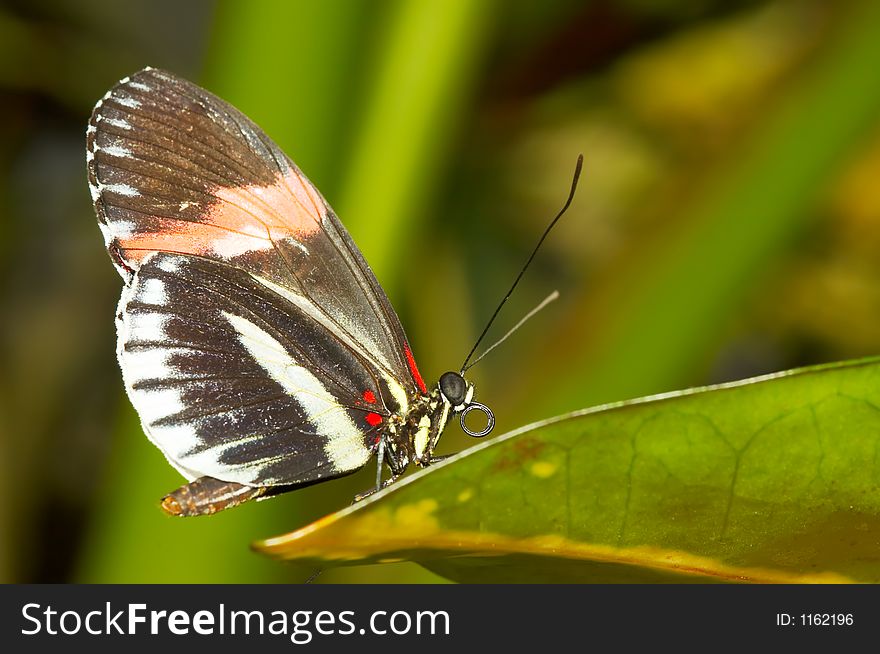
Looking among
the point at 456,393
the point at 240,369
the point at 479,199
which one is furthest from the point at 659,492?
the point at 479,199

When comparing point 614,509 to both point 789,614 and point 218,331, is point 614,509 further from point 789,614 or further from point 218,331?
point 218,331

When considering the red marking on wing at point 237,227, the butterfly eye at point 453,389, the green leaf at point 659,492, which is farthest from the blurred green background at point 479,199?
the green leaf at point 659,492

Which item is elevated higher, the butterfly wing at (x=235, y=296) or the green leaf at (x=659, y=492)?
the butterfly wing at (x=235, y=296)

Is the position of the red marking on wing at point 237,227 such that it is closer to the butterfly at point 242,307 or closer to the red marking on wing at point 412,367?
the butterfly at point 242,307

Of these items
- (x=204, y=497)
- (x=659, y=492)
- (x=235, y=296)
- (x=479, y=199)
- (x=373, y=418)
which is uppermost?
(x=479, y=199)

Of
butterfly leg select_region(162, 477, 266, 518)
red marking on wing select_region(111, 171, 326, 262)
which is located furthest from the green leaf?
red marking on wing select_region(111, 171, 326, 262)

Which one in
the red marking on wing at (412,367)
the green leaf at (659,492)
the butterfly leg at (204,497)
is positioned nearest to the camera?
the green leaf at (659,492)

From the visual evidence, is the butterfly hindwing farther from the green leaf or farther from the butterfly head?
the green leaf

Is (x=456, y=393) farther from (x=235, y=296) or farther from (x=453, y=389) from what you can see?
(x=235, y=296)
